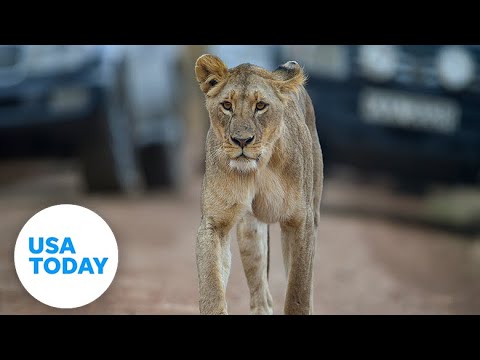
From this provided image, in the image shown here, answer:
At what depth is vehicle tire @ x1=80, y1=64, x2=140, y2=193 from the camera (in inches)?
341

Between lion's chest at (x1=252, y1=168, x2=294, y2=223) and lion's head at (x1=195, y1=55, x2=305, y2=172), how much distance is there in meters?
0.14

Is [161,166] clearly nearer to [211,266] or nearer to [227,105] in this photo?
[211,266]

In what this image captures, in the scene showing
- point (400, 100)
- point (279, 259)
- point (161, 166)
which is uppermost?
point (161, 166)

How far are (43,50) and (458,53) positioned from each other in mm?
2809

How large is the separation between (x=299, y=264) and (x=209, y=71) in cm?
82

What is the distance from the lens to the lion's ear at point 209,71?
4.10m

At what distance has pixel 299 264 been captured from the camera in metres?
4.46

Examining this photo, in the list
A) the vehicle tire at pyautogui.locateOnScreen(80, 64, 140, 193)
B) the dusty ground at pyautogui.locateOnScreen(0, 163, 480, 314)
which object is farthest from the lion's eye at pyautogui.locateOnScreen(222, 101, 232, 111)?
the vehicle tire at pyautogui.locateOnScreen(80, 64, 140, 193)

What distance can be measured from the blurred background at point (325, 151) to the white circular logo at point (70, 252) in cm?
169

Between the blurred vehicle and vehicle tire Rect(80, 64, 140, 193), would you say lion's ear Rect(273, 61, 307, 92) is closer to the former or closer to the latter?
the blurred vehicle

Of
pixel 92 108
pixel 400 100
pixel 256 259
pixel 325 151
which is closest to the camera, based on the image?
pixel 256 259

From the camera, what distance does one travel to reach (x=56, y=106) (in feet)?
27.5

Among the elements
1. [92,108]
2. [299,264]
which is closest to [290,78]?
[299,264]

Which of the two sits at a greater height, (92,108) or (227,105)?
(92,108)
